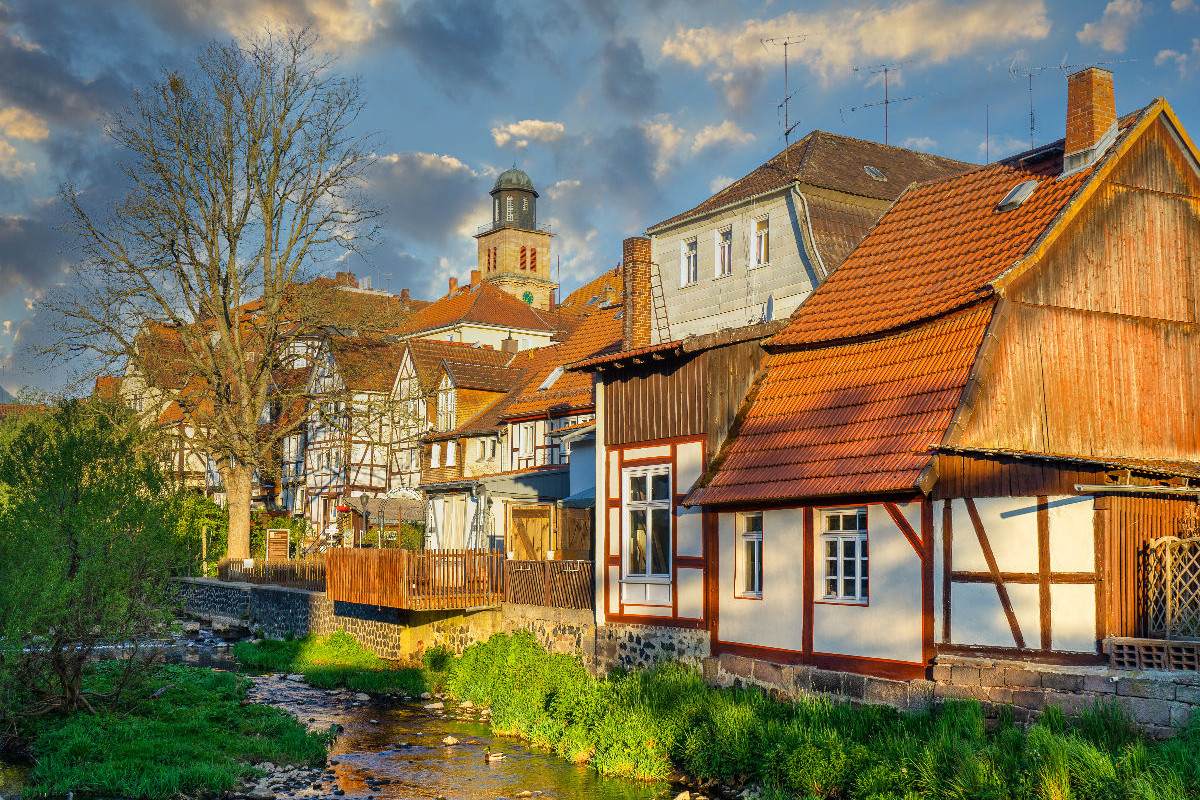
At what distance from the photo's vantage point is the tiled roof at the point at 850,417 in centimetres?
1530

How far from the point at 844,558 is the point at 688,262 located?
10.9 m

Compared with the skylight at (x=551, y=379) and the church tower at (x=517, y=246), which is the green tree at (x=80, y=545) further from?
the church tower at (x=517, y=246)

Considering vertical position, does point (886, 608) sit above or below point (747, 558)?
below

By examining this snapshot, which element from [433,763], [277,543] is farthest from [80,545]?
[277,543]

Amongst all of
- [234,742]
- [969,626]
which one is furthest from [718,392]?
[234,742]

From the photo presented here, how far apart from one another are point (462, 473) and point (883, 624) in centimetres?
2845

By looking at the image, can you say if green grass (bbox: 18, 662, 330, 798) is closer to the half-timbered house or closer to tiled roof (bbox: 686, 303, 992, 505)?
the half-timbered house

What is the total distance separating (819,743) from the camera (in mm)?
14453

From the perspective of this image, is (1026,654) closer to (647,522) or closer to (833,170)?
(647,522)

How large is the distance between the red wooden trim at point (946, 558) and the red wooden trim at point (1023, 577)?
124 mm

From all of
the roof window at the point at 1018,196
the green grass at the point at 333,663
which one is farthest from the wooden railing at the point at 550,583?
the roof window at the point at 1018,196

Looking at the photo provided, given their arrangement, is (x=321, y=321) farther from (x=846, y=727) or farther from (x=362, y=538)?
(x=846, y=727)

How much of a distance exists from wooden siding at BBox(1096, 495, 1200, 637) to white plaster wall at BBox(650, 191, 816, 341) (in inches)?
378

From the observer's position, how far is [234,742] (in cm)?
1722
